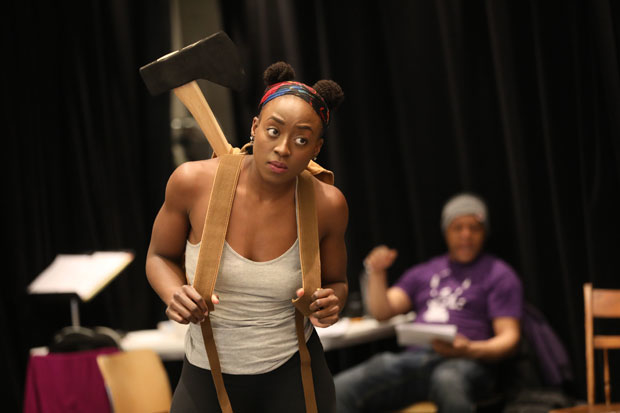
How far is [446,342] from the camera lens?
3.04 metres

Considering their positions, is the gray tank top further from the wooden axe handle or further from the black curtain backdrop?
the black curtain backdrop

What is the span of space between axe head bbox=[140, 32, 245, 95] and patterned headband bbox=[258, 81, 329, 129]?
17 centimetres

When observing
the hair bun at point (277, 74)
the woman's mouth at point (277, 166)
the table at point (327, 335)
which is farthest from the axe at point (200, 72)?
the table at point (327, 335)

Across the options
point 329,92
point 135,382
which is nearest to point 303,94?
point 329,92

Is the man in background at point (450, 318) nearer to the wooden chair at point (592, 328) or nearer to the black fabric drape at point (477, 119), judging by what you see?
the black fabric drape at point (477, 119)

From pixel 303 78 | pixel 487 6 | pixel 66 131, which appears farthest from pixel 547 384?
pixel 66 131

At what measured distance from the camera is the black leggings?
60.9 inches

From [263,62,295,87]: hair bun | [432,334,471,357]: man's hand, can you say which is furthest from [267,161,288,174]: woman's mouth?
[432,334,471,357]: man's hand

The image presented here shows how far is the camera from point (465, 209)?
3361mm

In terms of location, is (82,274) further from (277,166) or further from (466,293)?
(277,166)

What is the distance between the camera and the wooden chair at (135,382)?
257cm

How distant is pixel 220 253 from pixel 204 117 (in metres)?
0.38

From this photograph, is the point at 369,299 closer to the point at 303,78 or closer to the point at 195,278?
the point at 303,78

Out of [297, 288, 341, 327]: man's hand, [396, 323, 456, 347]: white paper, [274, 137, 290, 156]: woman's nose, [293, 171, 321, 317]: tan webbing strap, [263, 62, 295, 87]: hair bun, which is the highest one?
[263, 62, 295, 87]: hair bun
